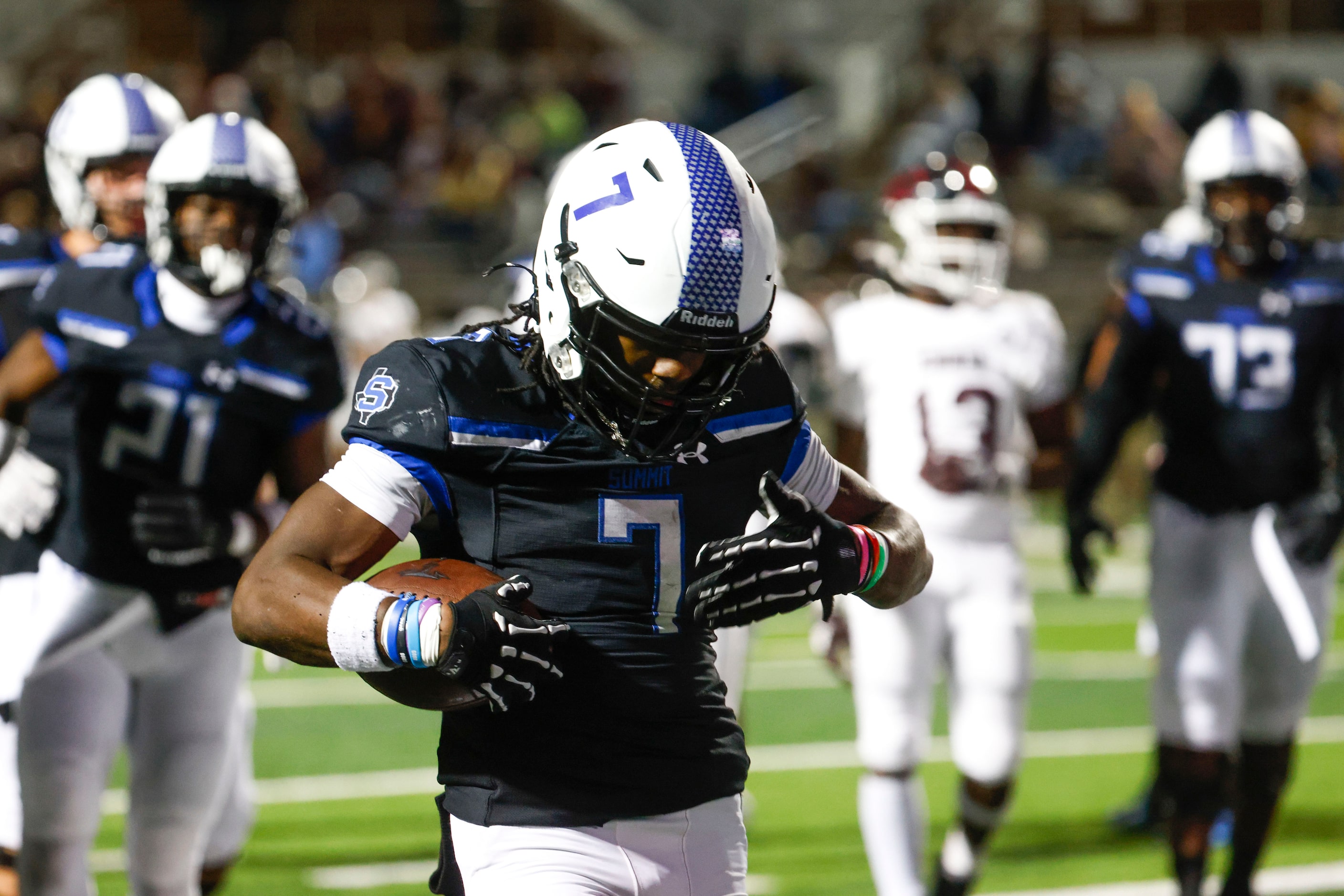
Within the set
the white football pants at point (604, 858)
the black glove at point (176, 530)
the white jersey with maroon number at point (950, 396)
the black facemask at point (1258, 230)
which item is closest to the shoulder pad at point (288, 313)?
the black glove at point (176, 530)

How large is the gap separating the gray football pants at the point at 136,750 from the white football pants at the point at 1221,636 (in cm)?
258

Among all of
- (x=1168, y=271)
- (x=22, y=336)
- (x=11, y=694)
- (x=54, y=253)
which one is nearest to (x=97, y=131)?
(x=54, y=253)

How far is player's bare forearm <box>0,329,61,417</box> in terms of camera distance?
3.64 m

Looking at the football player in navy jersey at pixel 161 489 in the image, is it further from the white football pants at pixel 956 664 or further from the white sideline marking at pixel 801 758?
the white sideline marking at pixel 801 758

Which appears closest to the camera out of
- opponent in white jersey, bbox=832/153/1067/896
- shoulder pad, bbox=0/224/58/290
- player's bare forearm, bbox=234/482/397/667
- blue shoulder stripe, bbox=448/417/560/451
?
player's bare forearm, bbox=234/482/397/667

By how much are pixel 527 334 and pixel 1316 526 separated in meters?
2.93

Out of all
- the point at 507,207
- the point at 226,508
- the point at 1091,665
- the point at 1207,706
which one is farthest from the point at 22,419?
the point at 507,207

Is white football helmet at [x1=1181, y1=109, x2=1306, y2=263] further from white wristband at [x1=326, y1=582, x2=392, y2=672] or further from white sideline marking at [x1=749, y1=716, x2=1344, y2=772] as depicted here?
white wristband at [x1=326, y1=582, x2=392, y2=672]

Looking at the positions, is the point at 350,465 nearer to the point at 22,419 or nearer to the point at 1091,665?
the point at 22,419

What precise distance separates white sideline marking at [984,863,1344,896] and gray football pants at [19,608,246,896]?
255 centimetres

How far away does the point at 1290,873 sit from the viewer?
527 centimetres

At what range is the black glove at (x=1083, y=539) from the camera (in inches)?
194

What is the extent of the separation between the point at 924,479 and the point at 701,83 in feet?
40.1

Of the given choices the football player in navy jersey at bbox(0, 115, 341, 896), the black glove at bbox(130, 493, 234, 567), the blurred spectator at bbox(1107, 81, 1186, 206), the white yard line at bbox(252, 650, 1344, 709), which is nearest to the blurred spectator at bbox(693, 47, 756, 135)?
the blurred spectator at bbox(1107, 81, 1186, 206)
